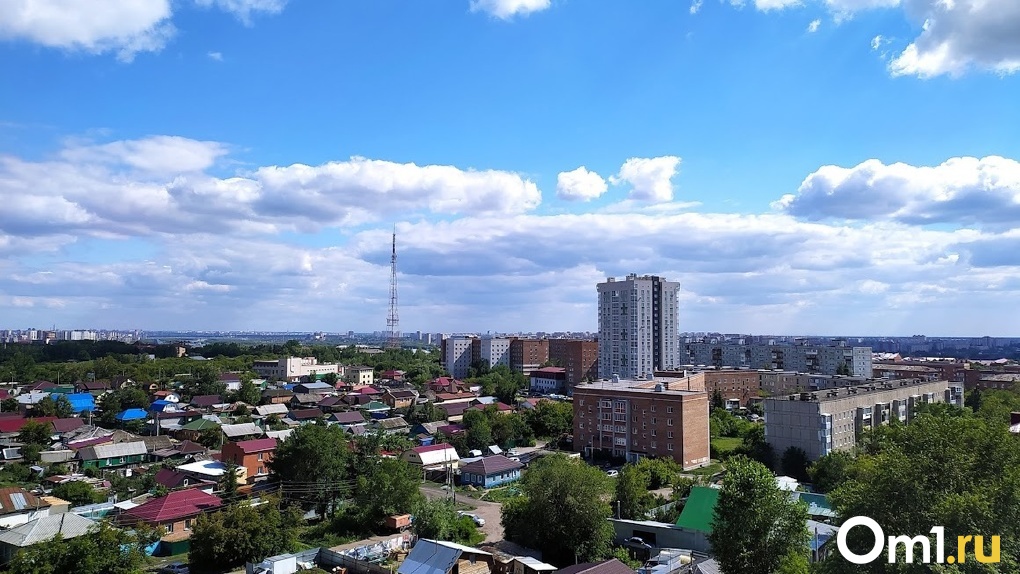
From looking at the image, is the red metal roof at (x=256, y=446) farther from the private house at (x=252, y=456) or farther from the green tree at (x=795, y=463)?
the green tree at (x=795, y=463)

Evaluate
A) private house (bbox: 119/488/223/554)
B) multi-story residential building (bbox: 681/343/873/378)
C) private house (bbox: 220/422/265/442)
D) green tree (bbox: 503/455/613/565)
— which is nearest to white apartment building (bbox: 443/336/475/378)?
multi-story residential building (bbox: 681/343/873/378)

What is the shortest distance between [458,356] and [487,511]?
55390 mm

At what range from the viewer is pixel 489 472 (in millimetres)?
25031

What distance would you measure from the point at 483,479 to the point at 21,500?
47.9 feet

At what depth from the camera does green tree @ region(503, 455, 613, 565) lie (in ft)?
51.4

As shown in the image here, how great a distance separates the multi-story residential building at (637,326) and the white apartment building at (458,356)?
25728 mm

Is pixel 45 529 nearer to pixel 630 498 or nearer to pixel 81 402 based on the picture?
pixel 630 498

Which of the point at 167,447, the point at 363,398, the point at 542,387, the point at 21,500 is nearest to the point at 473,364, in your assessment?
the point at 542,387

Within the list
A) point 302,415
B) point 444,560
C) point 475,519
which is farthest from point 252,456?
point 444,560

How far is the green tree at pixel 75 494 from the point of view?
2094 cm

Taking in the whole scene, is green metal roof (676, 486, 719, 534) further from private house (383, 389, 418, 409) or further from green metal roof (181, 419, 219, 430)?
private house (383, 389, 418, 409)

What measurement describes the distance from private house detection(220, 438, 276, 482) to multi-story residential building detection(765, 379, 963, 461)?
20.4 meters

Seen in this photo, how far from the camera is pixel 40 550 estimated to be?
11688mm

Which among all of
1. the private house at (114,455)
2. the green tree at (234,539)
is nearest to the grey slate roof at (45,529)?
the green tree at (234,539)
